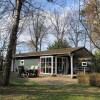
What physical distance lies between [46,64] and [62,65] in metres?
2.12

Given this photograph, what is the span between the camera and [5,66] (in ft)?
59.9

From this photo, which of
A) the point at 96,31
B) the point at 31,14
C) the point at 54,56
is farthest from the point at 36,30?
the point at 31,14

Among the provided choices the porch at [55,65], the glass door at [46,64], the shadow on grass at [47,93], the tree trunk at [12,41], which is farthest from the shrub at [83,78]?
the glass door at [46,64]

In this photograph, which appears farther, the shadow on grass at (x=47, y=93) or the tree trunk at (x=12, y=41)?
the tree trunk at (x=12, y=41)

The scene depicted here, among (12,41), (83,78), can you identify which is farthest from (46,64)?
(12,41)

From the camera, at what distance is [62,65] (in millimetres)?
35625

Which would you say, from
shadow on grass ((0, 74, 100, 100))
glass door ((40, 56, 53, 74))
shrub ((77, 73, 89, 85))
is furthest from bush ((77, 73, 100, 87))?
glass door ((40, 56, 53, 74))

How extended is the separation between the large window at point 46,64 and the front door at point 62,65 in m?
1.22

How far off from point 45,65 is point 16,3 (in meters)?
17.6

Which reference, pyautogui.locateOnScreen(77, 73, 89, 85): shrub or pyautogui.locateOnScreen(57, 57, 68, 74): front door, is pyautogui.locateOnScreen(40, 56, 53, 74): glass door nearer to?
pyautogui.locateOnScreen(57, 57, 68, 74): front door

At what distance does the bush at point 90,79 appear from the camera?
1988 cm

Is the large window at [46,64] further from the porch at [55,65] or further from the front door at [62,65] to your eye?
the front door at [62,65]

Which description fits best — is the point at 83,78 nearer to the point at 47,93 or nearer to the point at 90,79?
the point at 90,79

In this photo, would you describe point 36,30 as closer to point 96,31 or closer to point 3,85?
point 96,31
